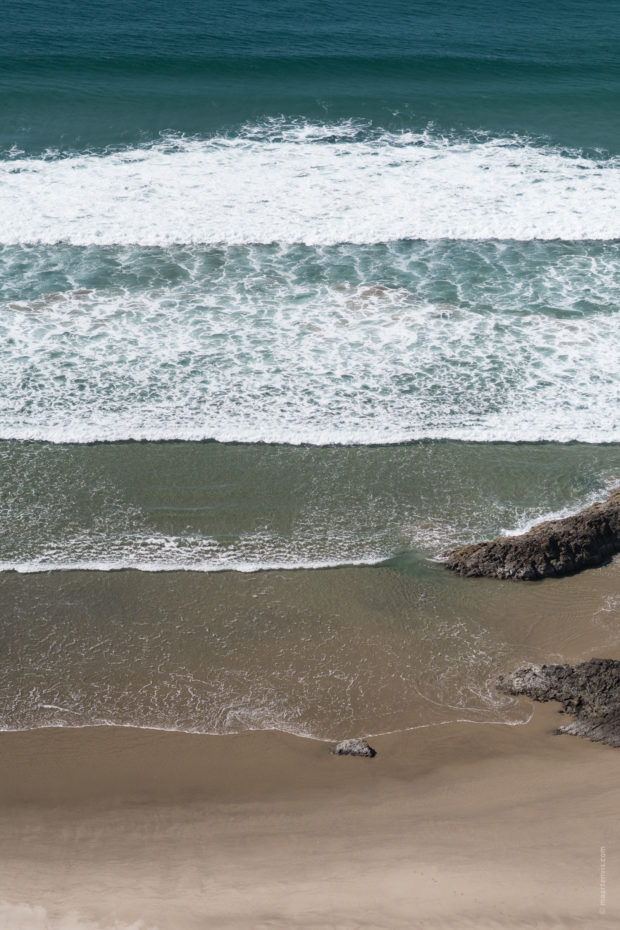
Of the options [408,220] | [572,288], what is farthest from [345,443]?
[408,220]

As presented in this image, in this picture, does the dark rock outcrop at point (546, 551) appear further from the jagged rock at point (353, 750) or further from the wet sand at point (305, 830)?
the jagged rock at point (353, 750)

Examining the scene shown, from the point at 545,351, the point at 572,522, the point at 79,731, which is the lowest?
the point at 79,731

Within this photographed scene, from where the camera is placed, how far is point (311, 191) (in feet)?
62.7

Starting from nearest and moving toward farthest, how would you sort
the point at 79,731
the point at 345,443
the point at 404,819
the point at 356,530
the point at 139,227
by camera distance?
the point at 404,819
the point at 79,731
the point at 356,530
the point at 345,443
the point at 139,227

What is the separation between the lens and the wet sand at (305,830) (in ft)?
22.2

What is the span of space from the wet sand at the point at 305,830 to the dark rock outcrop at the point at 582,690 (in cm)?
15

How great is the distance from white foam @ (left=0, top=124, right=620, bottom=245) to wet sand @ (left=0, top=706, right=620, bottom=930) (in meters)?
11.5

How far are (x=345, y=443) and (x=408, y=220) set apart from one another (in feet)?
25.8

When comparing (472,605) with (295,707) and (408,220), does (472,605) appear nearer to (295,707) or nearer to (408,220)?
(295,707)

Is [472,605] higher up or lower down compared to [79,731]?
higher up

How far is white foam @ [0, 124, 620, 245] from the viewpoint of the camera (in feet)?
57.4

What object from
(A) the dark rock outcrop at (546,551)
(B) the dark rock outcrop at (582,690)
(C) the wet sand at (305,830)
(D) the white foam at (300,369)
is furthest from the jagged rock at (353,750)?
(D) the white foam at (300,369)

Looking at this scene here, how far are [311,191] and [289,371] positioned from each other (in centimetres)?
738

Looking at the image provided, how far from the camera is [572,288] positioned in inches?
620
